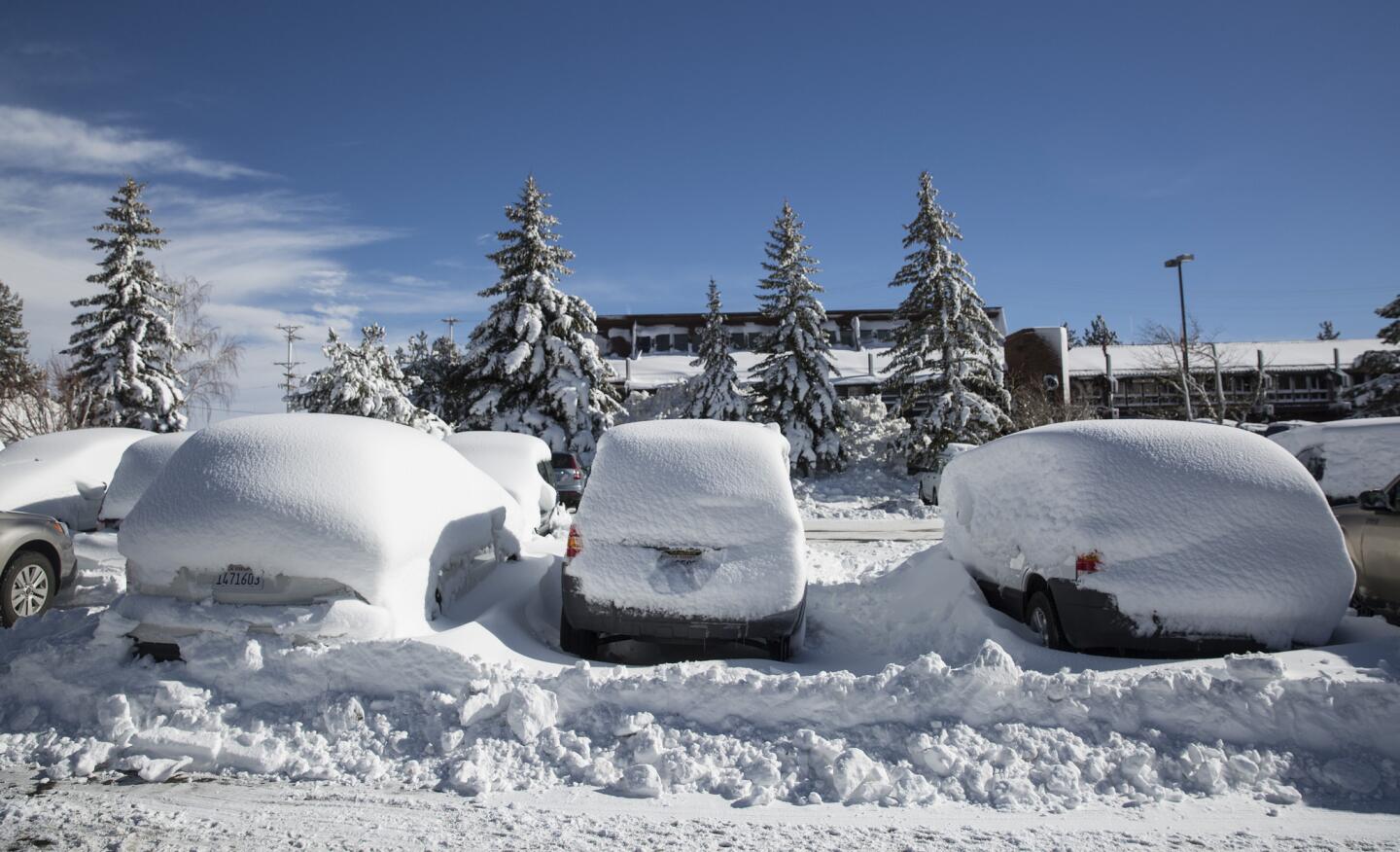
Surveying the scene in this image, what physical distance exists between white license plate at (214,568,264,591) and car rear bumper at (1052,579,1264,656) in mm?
5319

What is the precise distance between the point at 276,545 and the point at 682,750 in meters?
2.82

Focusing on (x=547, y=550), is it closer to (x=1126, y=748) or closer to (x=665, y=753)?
(x=665, y=753)

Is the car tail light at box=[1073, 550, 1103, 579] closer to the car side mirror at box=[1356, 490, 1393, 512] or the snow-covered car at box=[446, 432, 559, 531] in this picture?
the car side mirror at box=[1356, 490, 1393, 512]

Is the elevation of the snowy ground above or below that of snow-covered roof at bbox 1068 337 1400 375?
below

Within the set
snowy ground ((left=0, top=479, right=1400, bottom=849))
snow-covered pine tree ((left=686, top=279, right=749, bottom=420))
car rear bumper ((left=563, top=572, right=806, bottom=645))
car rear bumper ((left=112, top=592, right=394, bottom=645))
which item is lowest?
snowy ground ((left=0, top=479, right=1400, bottom=849))

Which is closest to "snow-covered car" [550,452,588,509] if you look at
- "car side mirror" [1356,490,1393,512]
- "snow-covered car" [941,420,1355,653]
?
"snow-covered car" [941,420,1355,653]

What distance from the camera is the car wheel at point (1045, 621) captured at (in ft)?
18.7

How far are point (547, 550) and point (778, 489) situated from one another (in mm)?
3967

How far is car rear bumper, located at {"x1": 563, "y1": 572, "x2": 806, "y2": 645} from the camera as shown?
5711 mm

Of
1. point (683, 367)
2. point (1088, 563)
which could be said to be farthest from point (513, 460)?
point (683, 367)

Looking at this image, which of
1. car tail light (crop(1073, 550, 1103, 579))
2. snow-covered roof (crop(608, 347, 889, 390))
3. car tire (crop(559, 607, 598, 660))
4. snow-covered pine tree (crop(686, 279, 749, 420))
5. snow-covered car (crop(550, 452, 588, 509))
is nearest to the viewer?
car tail light (crop(1073, 550, 1103, 579))

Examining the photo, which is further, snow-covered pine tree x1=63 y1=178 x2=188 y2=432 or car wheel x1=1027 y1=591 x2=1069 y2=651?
snow-covered pine tree x1=63 y1=178 x2=188 y2=432

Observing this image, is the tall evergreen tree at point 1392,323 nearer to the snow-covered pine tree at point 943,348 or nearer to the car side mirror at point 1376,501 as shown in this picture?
the snow-covered pine tree at point 943,348

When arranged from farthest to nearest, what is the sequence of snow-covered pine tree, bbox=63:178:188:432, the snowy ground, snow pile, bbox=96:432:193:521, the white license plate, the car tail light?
→ snow-covered pine tree, bbox=63:178:188:432 < snow pile, bbox=96:432:193:521 < the car tail light < the white license plate < the snowy ground
